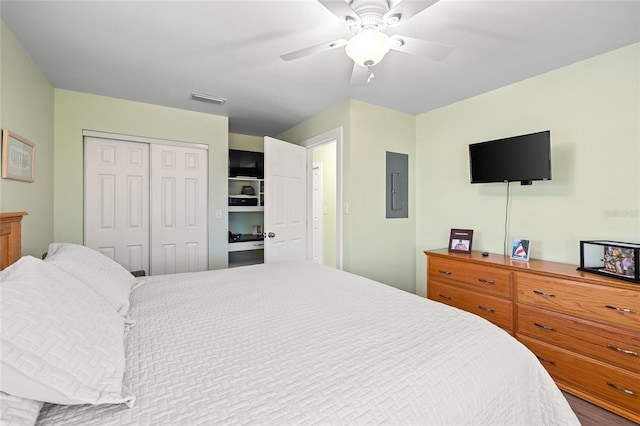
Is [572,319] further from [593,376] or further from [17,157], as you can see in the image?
[17,157]

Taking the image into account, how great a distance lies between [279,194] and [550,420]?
2.80 m

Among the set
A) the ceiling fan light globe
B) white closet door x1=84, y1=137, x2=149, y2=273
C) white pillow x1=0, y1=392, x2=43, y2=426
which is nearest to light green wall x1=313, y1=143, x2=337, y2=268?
white closet door x1=84, y1=137, x2=149, y2=273

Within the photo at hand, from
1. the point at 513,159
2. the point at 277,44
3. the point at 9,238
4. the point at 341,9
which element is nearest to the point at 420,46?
the point at 341,9

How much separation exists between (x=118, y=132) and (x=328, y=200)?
119 inches

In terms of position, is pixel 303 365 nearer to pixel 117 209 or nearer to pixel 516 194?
pixel 516 194

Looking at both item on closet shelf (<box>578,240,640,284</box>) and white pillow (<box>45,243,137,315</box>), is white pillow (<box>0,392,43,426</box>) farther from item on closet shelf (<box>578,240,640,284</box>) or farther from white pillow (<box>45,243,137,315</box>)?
item on closet shelf (<box>578,240,640,284</box>)

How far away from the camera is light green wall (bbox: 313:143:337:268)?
468 centimetres

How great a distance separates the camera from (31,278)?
85 centimetres

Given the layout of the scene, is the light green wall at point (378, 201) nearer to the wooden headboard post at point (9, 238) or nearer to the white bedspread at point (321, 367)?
the white bedspread at point (321, 367)

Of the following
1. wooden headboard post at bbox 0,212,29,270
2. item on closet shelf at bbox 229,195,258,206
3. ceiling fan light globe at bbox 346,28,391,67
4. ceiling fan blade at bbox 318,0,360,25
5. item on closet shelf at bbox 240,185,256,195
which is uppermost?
ceiling fan blade at bbox 318,0,360,25

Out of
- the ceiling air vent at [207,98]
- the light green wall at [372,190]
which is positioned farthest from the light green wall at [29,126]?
the light green wall at [372,190]

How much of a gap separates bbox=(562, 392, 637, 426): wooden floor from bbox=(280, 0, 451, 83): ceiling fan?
2366 mm

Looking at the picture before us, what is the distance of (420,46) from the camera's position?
5.16 ft

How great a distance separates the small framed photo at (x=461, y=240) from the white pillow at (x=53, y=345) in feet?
9.27
